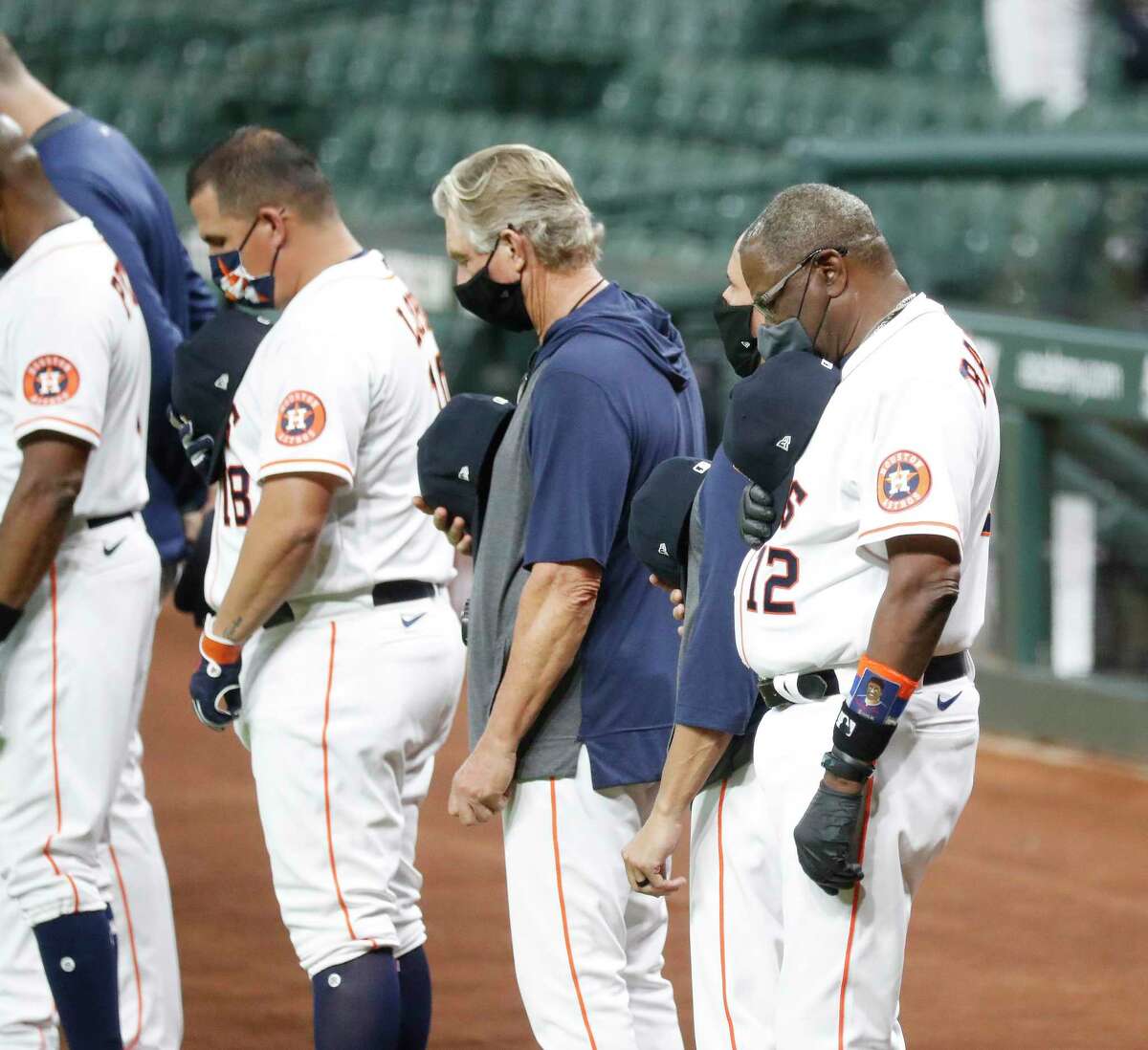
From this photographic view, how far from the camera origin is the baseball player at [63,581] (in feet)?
11.7

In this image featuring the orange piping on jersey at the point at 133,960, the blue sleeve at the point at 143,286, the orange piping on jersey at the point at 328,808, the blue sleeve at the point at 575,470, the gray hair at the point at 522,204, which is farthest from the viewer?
the blue sleeve at the point at 143,286

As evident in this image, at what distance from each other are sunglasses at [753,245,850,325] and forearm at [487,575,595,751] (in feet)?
1.89

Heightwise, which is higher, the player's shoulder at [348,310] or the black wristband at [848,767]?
the player's shoulder at [348,310]

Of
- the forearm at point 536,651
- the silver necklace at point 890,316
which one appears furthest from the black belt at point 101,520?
the silver necklace at point 890,316

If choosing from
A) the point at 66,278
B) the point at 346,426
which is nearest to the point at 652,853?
the point at 346,426

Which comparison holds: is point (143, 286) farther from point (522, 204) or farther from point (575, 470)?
point (575, 470)

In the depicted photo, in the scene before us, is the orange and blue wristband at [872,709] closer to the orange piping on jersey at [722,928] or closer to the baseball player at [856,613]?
the baseball player at [856,613]

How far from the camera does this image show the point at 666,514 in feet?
9.93

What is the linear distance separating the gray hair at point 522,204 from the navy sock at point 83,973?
4.94 feet

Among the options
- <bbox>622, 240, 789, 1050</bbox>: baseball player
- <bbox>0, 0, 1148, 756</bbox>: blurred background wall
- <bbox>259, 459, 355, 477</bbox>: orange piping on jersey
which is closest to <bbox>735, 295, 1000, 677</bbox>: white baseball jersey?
<bbox>622, 240, 789, 1050</bbox>: baseball player

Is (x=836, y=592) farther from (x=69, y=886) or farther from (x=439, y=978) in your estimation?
(x=439, y=978)

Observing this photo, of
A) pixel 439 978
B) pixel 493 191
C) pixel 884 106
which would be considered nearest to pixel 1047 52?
pixel 884 106

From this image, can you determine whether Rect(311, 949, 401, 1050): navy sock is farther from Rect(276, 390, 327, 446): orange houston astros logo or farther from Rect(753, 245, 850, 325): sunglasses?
Rect(753, 245, 850, 325): sunglasses

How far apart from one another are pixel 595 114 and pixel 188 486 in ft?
30.5
